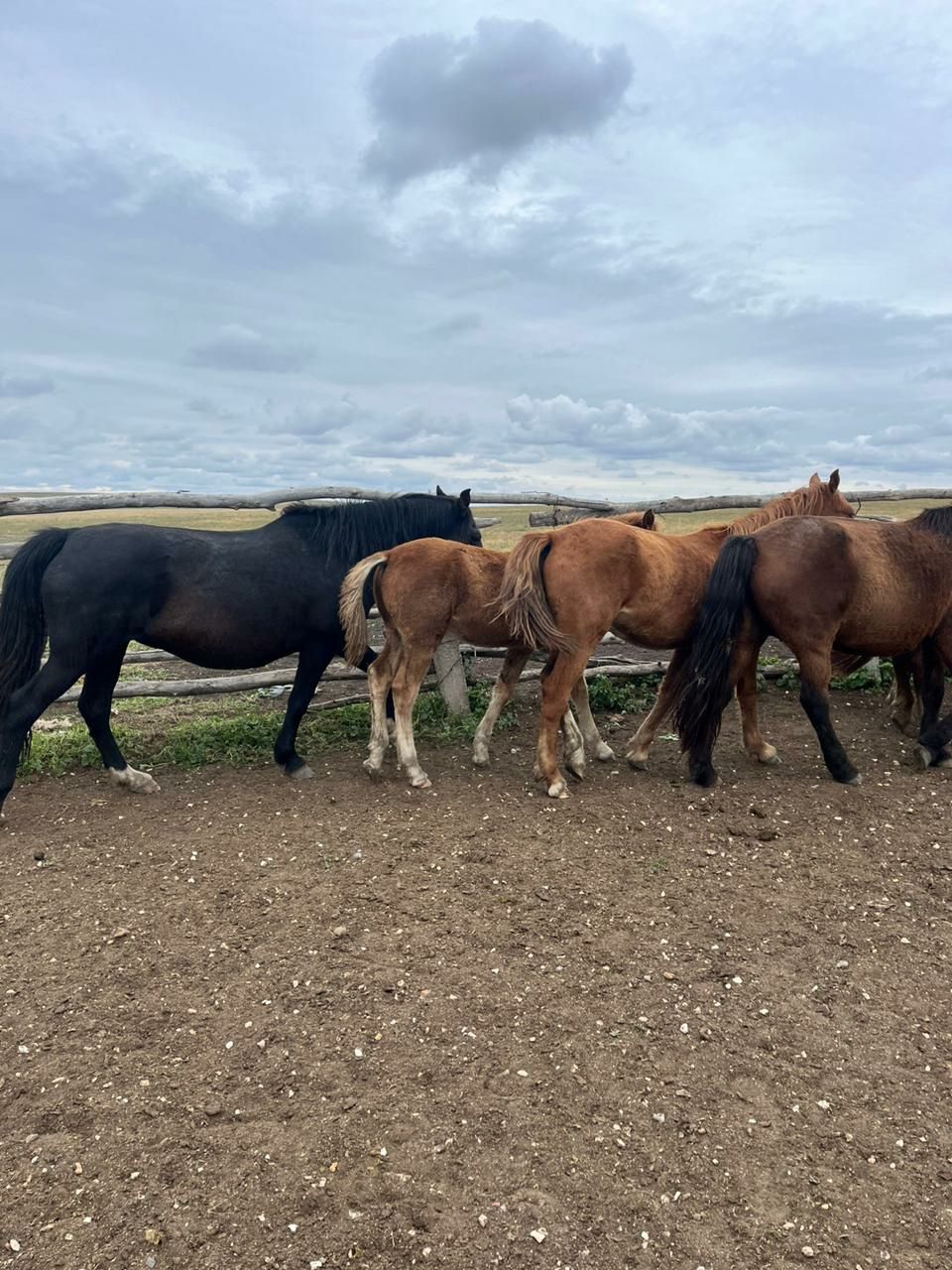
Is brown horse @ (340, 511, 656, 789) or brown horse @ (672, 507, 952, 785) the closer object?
brown horse @ (672, 507, 952, 785)

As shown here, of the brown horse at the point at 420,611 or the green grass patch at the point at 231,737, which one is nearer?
the brown horse at the point at 420,611

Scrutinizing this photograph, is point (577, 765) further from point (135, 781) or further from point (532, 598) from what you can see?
point (135, 781)

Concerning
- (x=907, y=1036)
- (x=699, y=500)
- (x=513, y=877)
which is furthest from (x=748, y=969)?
(x=699, y=500)

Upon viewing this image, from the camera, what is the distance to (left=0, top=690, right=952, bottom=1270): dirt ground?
2326mm

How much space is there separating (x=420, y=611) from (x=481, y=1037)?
332cm

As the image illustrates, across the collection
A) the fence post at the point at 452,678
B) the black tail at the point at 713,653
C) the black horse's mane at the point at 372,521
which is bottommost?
the fence post at the point at 452,678

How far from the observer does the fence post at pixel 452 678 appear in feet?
24.9

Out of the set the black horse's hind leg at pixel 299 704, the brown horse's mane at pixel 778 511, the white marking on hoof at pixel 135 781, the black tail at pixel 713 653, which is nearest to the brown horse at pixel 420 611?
the black horse's hind leg at pixel 299 704

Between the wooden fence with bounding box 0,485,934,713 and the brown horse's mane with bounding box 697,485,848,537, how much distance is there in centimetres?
168

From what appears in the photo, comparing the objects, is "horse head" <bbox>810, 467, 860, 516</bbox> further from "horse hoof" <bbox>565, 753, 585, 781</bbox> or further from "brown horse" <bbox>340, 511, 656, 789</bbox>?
"horse hoof" <bbox>565, 753, 585, 781</bbox>

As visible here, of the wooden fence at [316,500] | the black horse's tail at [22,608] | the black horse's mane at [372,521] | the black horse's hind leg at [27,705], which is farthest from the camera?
the wooden fence at [316,500]

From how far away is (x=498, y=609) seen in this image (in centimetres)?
595

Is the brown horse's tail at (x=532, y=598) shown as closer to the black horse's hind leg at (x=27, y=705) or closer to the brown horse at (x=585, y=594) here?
the brown horse at (x=585, y=594)

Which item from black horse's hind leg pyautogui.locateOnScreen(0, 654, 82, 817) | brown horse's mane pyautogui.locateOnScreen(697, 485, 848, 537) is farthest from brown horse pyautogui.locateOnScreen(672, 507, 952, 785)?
black horse's hind leg pyautogui.locateOnScreen(0, 654, 82, 817)
